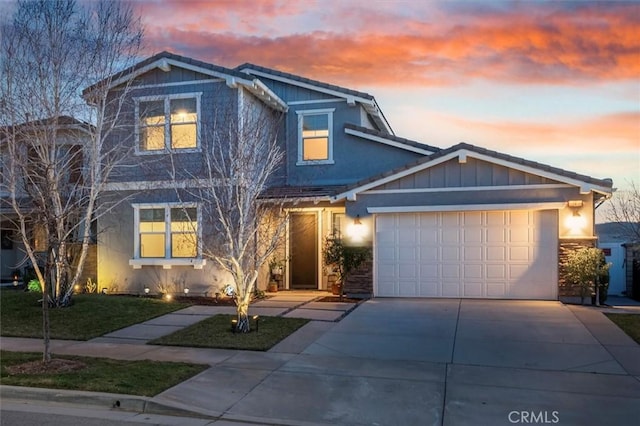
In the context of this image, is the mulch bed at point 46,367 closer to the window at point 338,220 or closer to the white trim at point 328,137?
the window at point 338,220

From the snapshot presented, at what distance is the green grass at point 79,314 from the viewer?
10219 mm

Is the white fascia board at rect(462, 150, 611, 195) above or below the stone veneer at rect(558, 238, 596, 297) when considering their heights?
above

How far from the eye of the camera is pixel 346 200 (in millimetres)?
14156

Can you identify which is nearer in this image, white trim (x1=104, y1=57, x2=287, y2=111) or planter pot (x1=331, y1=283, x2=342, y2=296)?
white trim (x1=104, y1=57, x2=287, y2=111)

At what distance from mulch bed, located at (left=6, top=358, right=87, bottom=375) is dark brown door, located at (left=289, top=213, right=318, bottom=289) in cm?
913

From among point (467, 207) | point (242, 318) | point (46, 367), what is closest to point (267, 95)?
point (467, 207)

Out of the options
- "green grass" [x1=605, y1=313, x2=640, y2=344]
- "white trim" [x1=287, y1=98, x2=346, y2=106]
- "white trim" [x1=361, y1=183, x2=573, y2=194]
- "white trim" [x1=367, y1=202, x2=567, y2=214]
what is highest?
"white trim" [x1=287, y1=98, x2=346, y2=106]

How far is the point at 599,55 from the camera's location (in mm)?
12047

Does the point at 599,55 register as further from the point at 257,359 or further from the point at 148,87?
the point at 148,87

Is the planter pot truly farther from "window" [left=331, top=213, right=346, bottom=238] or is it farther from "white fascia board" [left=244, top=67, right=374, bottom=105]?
"white fascia board" [left=244, top=67, right=374, bottom=105]

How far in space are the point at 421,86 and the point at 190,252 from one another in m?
8.46

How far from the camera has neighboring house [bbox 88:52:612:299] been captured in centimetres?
1287

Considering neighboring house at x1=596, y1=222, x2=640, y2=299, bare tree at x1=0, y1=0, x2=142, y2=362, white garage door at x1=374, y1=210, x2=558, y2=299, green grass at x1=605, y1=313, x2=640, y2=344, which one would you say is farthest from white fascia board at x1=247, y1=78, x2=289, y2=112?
neighboring house at x1=596, y1=222, x2=640, y2=299

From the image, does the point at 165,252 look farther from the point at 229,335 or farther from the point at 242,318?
the point at 229,335
